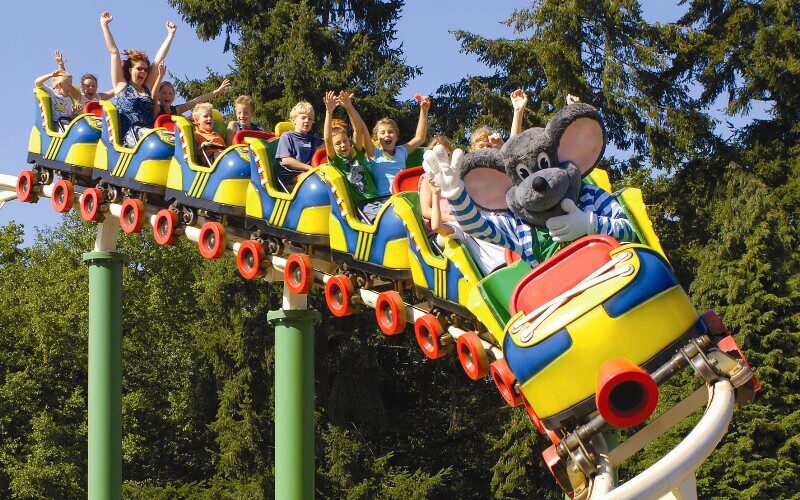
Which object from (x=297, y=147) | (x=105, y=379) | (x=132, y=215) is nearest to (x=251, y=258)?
(x=297, y=147)

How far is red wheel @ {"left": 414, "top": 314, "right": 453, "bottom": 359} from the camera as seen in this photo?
658 centimetres

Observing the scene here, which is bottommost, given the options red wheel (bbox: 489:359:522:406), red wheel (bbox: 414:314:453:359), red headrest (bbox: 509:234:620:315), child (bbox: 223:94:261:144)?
red wheel (bbox: 489:359:522:406)

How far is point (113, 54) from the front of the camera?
8844 mm

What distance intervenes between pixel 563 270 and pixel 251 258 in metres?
3.41

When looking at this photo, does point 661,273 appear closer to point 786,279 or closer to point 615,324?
point 615,324

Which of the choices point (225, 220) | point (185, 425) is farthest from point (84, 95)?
point (185, 425)

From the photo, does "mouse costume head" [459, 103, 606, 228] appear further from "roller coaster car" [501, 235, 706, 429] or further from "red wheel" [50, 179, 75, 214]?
"red wheel" [50, 179, 75, 214]

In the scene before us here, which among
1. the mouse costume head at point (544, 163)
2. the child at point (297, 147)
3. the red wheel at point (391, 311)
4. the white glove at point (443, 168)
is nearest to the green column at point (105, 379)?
the child at point (297, 147)

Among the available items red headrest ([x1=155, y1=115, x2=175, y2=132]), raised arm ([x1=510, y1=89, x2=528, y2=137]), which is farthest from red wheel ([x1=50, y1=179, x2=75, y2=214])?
raised arm ([x1=510, y1=89, x2=528, y2=137])

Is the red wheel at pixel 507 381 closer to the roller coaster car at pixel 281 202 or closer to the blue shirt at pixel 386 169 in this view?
the roller coaster car at pixel 281 202

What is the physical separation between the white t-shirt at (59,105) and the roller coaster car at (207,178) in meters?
1.54

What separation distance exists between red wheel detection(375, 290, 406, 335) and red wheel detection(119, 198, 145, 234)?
2519 millimetres

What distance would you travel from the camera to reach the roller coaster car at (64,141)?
361 inches

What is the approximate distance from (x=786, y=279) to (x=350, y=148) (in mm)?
6045
